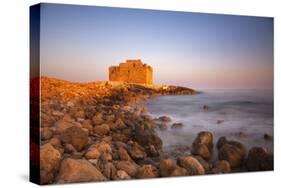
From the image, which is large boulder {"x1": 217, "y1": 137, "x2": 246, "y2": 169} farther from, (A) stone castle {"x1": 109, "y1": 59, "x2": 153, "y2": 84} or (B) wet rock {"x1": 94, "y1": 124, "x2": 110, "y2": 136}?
(B) wet rock {"x1": 94, "y1": 124, "x2": 110, "y2": 136}

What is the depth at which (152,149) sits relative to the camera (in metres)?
9.48

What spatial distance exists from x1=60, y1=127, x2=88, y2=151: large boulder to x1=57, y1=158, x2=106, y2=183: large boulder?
204mm

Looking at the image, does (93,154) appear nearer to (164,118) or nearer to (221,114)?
(164,118)

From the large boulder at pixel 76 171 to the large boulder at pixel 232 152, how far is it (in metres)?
1.92

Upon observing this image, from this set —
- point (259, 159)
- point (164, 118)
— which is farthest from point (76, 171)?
point (259, 159)

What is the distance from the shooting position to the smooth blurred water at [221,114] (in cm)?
965

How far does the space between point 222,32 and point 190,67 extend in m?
0.68

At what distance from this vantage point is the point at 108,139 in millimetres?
9211

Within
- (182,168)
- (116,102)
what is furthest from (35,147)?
(182,168)

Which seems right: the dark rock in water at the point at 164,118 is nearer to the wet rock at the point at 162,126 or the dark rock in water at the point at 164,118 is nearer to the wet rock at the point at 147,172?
the wet rock at the point at 162,126

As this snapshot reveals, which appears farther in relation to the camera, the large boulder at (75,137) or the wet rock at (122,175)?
the wet rock at (122,175)

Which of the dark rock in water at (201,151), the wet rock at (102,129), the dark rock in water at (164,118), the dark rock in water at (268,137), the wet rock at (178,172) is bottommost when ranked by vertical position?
the wet rock at (178,172)

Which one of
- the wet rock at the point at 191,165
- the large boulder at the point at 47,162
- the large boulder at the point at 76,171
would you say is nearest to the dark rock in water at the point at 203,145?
the wet rock at the point at 191,165

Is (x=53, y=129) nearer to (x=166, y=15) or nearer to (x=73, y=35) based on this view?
(x=73, y=35)
